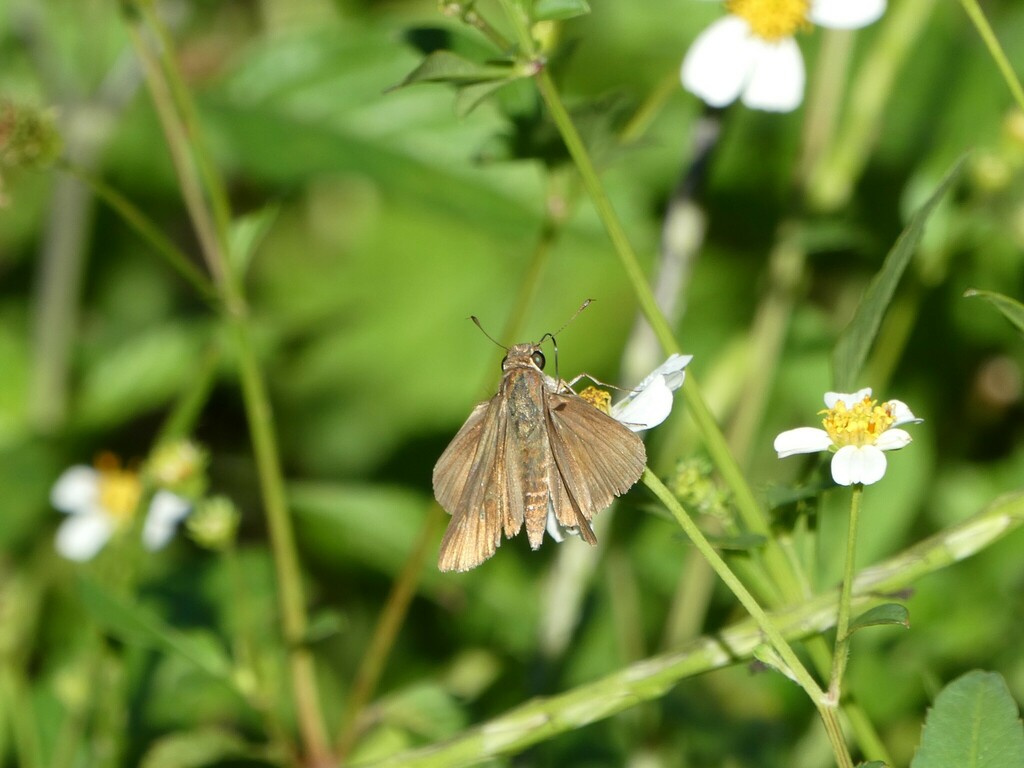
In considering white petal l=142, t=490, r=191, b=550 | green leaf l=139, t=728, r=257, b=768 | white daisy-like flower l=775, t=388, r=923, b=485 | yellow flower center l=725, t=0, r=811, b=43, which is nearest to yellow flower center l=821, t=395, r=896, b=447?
white daisy-like flower l=775, t=388, r=923, b=485

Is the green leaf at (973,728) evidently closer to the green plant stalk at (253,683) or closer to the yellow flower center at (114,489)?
the green plant stalk at (253,683)

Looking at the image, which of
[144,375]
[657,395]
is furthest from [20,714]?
[657,395]

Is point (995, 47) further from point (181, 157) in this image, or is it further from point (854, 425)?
point (181, 157)

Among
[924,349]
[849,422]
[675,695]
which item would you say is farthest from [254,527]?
[849,422]

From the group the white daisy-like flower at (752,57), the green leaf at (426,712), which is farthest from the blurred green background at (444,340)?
the white daisy-like flower at (752,57)

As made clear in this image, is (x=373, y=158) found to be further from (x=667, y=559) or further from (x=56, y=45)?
(x=56, y=45)

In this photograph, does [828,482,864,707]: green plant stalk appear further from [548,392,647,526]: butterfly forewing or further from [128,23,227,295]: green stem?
[128,23,227,295]: green stem
